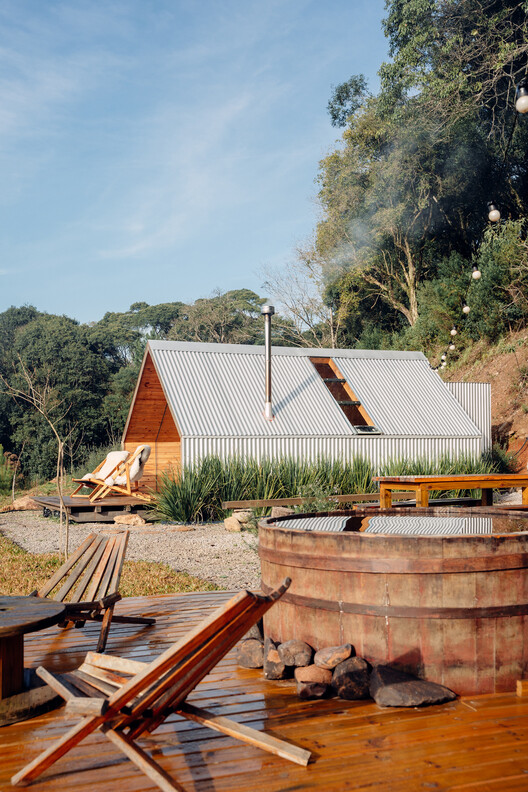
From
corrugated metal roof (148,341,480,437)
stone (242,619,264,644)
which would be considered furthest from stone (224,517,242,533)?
stone (242,619,264,644)

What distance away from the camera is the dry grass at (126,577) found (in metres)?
6.76

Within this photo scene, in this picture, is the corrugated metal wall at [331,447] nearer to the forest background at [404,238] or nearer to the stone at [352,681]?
the forest background at [404,238]

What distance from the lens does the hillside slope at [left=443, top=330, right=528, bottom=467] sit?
20.0m

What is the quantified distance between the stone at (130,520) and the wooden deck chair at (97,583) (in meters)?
7.95

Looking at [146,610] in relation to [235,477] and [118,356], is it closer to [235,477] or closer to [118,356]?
[235,477]

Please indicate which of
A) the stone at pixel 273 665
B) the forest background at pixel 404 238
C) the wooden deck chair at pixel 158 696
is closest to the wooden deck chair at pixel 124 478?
the forest background at pixel 404 238

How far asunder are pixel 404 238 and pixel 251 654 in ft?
88.3

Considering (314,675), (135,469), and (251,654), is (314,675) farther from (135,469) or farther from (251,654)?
(135,469)

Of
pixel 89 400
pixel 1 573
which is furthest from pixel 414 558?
pixel 89 400

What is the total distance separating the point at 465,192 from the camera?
2661 cm

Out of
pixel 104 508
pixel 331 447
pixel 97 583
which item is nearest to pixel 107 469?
pixel 104 508

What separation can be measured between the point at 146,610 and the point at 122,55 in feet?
46.1

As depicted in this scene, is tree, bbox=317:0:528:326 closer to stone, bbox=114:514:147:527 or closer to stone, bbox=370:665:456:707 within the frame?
stone, bbox=114:514:147:527

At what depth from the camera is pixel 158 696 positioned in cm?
253
